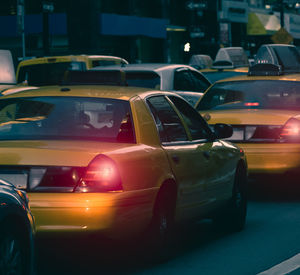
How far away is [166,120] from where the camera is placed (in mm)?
7969

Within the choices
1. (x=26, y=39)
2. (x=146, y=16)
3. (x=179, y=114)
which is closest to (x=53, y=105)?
(x=179, y=114)

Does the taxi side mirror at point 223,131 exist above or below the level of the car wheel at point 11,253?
above

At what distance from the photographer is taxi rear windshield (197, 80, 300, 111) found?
12023 millimetres

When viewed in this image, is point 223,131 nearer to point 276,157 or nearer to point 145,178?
point 145,178

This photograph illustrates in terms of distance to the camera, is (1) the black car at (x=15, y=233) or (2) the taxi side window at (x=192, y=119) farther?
(2) the taxi side window at (x=192, y=119)

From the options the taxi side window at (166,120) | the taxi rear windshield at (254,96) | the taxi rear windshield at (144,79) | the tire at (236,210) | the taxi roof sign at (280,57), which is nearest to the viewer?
the taxi side window at (166,120)

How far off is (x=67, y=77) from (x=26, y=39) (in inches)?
1428

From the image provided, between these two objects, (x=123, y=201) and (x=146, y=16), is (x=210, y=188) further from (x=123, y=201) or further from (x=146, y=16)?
(x=146, y=16)

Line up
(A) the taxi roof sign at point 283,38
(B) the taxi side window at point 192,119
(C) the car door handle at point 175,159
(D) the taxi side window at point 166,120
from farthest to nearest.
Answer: (A) the taxi roof sign at point 283,38
(B) the taxi side window at point 192,119
(D) the taxi side window at point 166,120
(C) the car door handle at point 175,159

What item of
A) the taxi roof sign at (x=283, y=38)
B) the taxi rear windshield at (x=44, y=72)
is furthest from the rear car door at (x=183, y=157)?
the taxi roof sign at (x=283, y=38)

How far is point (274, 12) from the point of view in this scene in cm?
7162

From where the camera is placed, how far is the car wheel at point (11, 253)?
17.6 feet

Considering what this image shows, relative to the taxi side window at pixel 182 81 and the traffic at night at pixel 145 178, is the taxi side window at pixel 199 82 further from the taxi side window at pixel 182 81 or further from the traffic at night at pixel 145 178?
the traffic at night at pixel 145 178

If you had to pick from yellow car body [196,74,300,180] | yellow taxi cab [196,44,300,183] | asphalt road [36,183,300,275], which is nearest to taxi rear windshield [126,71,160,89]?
yellow taxi cab [196,44,300,183]
